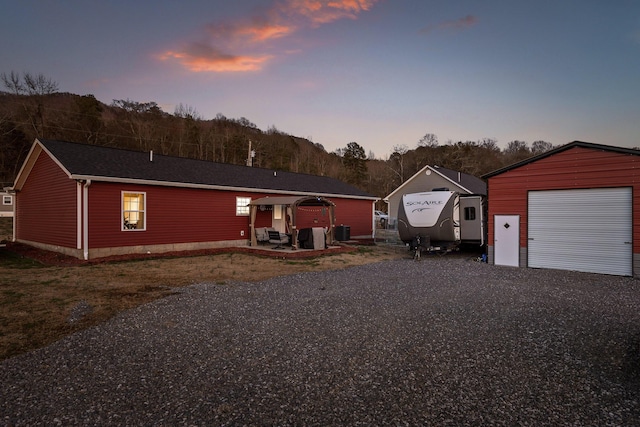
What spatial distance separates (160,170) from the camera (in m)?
15.7

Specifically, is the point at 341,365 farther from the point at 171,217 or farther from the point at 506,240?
the point at 171,217

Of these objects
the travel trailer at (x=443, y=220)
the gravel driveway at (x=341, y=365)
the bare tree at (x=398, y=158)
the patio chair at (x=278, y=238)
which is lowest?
the gravel driveway at (x=341, y=365)

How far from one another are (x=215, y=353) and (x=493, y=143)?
217ft

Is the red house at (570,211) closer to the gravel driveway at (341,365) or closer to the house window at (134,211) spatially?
the gravel driveway at (341,365)

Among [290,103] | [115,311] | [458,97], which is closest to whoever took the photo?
[115,311]

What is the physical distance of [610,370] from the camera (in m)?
3.97

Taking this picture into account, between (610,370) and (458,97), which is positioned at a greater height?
(458,97)

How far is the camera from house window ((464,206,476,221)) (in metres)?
14.9

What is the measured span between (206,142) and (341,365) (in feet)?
162

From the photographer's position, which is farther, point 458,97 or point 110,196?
point 458,97

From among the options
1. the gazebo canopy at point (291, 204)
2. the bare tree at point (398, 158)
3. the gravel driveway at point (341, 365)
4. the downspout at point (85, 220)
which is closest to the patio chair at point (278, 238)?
the gazebo canopy at point (291, 204)

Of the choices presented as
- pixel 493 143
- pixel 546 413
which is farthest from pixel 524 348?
pixel 493 143

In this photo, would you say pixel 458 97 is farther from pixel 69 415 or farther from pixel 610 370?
pixel 69 415

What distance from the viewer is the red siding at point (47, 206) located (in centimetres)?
1326
